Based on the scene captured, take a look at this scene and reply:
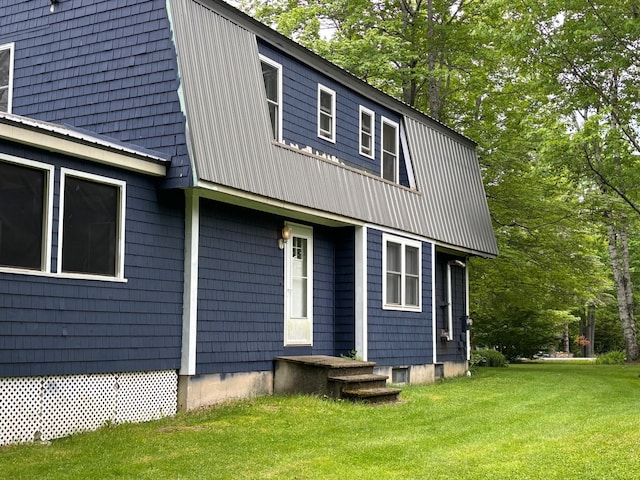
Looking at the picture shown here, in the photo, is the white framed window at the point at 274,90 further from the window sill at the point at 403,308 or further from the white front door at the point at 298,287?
the window sill at the point at 403,308

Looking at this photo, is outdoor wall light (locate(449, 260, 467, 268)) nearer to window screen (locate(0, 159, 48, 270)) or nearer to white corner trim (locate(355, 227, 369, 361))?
white corner trim (locate(355, 227, 369, 361))

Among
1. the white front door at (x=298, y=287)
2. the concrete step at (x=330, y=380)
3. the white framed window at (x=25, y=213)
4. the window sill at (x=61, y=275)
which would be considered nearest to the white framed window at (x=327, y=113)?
the white front door at (x=298, y=287)

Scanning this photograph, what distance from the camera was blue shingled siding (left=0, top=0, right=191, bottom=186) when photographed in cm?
1060

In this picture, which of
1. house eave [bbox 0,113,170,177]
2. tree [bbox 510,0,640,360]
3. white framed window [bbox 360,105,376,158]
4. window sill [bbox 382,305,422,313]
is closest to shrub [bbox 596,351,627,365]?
tree [bbox 510,0,640,360]

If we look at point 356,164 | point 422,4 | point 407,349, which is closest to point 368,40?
point 422,4

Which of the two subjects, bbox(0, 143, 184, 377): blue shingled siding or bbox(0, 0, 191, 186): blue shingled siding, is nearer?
bbox(0, 143, 184, 377): blue shingled siding

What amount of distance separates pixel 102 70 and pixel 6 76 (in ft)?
6.52

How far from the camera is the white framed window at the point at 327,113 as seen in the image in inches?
553

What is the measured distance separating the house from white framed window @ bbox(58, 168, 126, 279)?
0.02 m

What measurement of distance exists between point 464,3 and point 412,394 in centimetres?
1613

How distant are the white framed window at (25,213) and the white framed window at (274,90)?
4432 mm

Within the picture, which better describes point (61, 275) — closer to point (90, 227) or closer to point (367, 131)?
point (90, 227)

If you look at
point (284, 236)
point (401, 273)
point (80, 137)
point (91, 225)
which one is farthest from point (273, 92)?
point (401, 273)

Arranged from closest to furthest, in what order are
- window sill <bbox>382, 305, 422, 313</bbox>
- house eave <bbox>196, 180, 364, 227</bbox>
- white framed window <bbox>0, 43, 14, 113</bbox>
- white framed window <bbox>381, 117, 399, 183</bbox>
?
house eave <bbox>196, 180, 364, 227</bbox> < white framed window <bbox>0, 43, 14, 113</bbox> < window sill <bbox>382, 305, 422, 313</bbox> < white framed window <bbox>381, 117, 399, 183</bbox>
